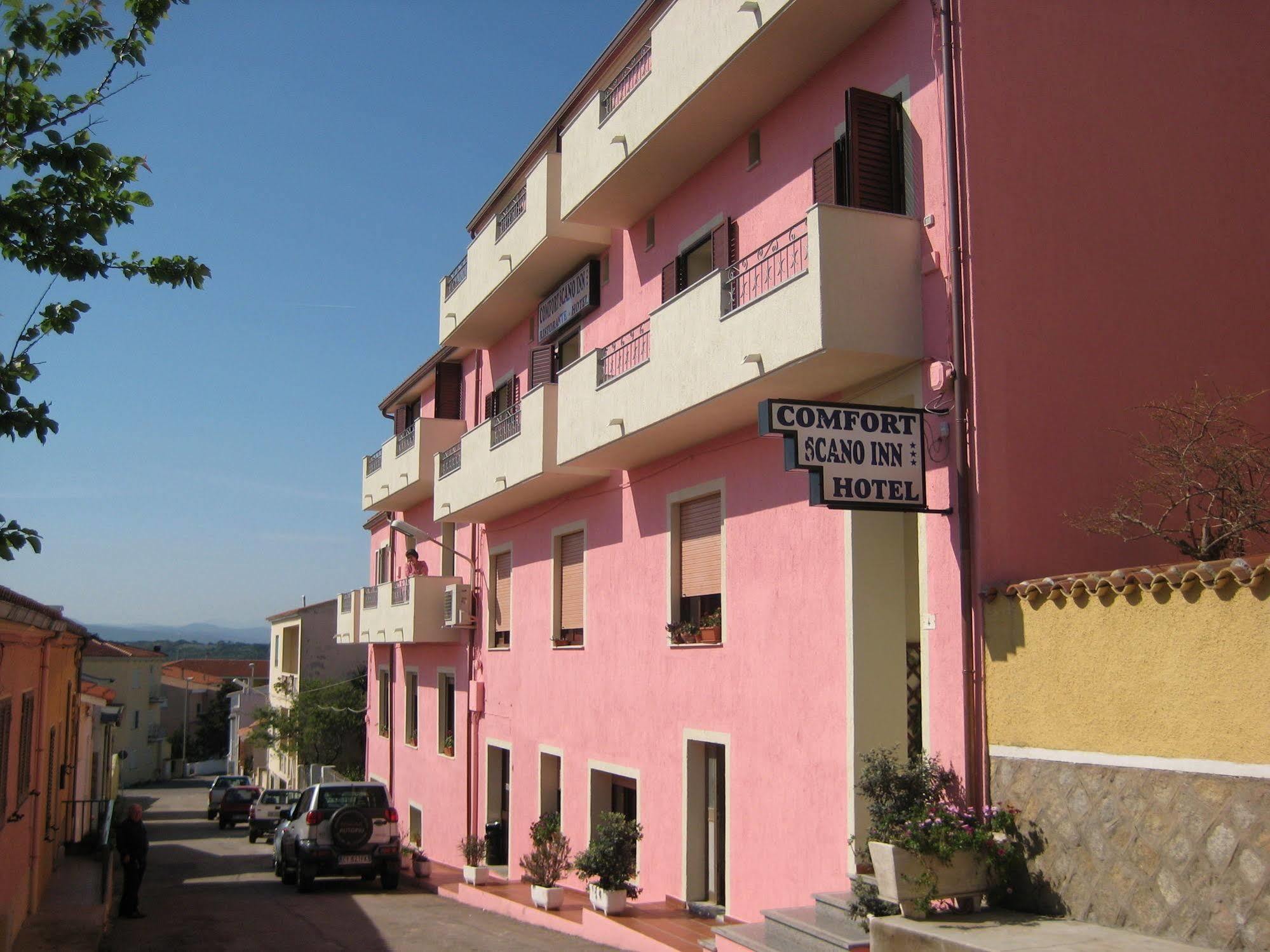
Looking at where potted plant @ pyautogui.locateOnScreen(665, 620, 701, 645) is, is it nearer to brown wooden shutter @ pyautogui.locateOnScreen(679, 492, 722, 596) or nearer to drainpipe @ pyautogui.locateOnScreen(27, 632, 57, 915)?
brown wooden shutter @ pyautogui.locateOnScreen(679, 492, 722, 596)

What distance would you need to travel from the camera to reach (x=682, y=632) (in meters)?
13.9

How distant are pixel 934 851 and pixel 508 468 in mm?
10611

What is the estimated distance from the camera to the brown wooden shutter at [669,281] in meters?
14.4

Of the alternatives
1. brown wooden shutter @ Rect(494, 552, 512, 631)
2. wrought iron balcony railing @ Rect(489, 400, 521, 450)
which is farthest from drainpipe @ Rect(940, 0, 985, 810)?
brown wooden shutter @ Rect(494, 552, 512, 631)

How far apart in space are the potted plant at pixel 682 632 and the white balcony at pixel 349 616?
58.6ft

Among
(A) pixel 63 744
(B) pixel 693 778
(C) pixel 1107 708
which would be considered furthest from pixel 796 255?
(A) pixel 63 744

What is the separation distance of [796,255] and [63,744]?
1658 cm

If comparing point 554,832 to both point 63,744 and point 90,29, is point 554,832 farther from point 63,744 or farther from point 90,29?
point 90,29

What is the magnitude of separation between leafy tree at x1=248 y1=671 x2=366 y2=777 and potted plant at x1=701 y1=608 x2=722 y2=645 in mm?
28404

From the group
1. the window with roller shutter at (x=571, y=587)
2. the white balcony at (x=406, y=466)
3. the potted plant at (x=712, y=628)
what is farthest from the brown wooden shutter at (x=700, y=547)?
the white balcony at (x=406, y=466)

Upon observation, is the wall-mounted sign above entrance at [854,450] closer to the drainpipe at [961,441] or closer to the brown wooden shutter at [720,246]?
the drainpipe at [961,441]

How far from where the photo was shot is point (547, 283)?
1845 centimetres

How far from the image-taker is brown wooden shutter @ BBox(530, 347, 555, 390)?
18875 mm

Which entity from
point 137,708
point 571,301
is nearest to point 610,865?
point 571,301
